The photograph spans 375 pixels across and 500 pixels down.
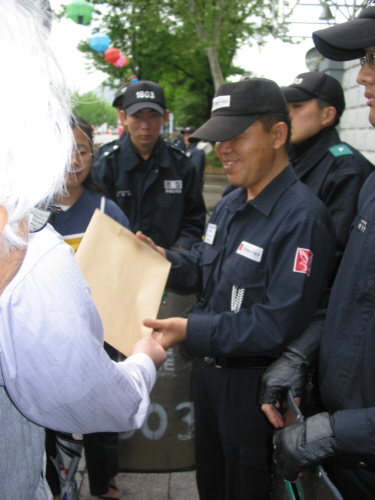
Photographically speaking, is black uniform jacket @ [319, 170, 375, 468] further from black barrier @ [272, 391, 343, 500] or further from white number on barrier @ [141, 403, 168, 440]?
white number on barrier @ [141, 403, 168, 440]

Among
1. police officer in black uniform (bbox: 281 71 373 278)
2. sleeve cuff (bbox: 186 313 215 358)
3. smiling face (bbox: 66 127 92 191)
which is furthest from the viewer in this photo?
police officer in black uniform (bbox: 281 71 373 278)

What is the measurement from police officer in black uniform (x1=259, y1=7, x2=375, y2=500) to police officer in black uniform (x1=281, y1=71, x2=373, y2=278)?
1056 mm

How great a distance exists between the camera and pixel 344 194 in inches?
98.4

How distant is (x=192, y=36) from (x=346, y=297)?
2140cm

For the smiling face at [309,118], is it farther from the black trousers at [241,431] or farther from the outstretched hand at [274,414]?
the outstretched hand at [274,414]

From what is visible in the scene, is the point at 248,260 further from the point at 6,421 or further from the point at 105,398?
the point at 6,421

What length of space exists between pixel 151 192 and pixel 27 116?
250 cm

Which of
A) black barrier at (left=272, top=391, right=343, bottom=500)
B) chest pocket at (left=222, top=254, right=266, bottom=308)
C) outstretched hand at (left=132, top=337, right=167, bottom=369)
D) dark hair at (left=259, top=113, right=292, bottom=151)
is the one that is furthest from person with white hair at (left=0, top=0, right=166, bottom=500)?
dark hair at (left=259, top=113, right=292, bottom=151)

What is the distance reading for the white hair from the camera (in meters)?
0.73

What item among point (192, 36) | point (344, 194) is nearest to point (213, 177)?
point (192, 36)

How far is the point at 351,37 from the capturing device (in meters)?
1.45

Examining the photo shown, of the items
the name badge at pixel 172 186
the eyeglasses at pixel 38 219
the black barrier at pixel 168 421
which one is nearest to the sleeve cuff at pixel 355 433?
the eyeglasses at pixel 38 219

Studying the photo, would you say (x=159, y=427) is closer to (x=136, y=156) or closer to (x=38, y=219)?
(x=136, y=156)

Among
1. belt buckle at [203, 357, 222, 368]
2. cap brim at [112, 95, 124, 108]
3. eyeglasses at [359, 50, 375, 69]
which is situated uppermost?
eyeglasses at [359, 50, 375, 69]
